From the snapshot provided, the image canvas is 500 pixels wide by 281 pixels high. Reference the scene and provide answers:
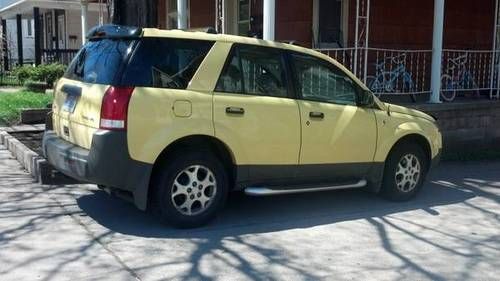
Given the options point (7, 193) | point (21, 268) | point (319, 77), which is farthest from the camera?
point (7, 193)

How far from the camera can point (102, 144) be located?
544 cm

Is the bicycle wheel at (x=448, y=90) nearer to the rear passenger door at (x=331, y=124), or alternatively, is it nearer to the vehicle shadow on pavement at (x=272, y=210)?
the vehicle shadow on pavement at (x=272, y=210)

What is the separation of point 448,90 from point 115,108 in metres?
7.14

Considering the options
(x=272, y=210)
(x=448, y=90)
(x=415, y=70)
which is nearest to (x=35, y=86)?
(x=415, y=70)

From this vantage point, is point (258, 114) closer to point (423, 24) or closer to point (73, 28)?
point (423, 24)

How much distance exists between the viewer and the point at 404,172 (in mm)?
7266

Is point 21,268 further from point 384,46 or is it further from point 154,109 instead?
point 384,46

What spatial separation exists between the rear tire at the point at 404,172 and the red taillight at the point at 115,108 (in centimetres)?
320

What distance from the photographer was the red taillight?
213 inches

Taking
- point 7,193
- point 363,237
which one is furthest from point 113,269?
point 7,193

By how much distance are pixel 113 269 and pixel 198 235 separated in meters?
1.12

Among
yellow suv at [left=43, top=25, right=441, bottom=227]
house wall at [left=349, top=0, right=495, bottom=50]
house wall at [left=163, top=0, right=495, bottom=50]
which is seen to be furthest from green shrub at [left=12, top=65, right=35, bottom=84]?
yellow suv at [left=43, top=25, right=441, bottom=227]

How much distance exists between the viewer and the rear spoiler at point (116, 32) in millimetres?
5703

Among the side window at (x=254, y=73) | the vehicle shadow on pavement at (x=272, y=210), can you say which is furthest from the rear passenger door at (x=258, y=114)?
the vehicle shadow on pavement at (x=272, y=210)
